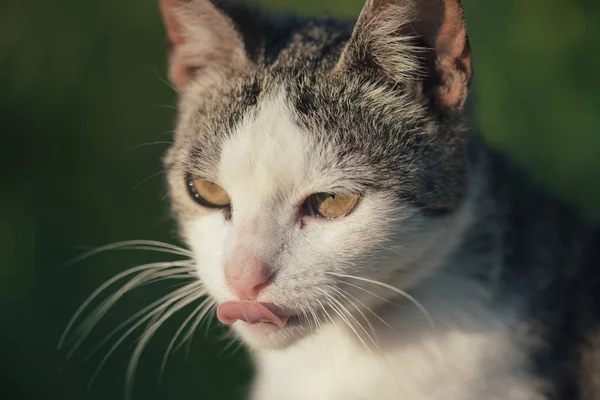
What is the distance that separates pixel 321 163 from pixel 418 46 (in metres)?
0.32

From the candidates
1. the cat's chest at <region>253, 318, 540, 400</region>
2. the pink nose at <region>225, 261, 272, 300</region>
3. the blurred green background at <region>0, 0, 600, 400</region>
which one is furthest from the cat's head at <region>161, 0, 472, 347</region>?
the blurred green background at <region>0, 0, 600, 400</region>

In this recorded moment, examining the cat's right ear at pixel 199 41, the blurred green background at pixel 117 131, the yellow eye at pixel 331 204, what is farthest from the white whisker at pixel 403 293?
the blurred green background at pixel 117 131

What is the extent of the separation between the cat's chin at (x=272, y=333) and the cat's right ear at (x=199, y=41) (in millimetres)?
542

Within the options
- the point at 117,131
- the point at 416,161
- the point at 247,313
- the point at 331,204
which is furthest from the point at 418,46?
the point at 117,131

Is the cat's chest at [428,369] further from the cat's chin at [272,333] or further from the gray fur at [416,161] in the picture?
the cat's chin at [272,333]

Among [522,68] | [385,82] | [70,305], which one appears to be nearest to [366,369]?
[385,82]

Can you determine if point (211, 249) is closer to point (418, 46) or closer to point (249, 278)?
point (249, 278)

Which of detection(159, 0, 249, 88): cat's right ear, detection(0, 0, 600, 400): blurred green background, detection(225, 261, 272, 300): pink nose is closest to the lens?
detection(225, 261, 272, 300): pink nose

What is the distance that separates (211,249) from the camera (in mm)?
1509

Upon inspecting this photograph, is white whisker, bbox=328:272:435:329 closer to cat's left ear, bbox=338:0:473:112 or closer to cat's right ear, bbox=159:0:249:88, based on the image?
cat's left ear, bbox=338:0:473:112

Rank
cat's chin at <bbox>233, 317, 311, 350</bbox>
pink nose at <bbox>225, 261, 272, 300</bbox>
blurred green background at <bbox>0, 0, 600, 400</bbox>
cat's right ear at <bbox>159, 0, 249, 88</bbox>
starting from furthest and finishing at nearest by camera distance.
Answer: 1. blurred green background at <bbox>0, 0, 600, 400</bbox>
2. cat's right ear at <bbox>159, 0, 249, 88</bbox>
3. cat's chin at <bbox>233, 317, 311, 350</bbox>
4. pink nose at <bbox>225, 261, 272, 300</bbox>

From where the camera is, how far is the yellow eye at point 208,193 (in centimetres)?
153

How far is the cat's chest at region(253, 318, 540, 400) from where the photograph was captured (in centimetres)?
163

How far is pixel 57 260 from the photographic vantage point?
267 centimetres
